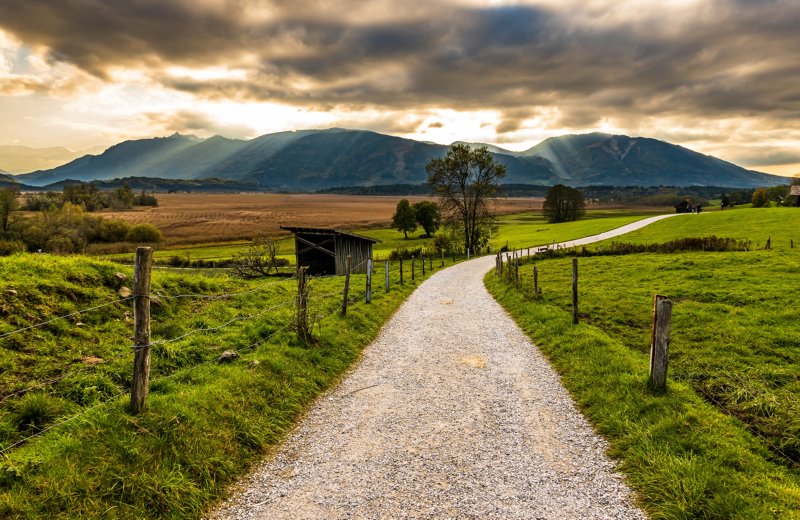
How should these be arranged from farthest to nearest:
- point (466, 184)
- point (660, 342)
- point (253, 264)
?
point (466, 184)
point (253, 264)
point (660, 342)

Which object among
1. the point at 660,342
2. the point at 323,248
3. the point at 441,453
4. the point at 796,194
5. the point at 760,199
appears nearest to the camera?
the point at 441,453

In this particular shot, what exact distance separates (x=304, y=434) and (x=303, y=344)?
4.66 metres

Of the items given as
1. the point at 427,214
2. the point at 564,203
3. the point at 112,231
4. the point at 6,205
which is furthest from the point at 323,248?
the point at 564,203

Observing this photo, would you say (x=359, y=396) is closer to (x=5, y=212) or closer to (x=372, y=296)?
(x=372, y=296)

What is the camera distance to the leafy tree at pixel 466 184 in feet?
226

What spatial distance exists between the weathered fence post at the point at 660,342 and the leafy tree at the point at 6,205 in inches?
3350

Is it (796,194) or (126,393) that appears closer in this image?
(126,393)

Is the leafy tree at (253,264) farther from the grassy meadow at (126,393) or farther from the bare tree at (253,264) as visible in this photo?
the grassy meadow at (126,393)

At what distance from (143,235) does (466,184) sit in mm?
67853

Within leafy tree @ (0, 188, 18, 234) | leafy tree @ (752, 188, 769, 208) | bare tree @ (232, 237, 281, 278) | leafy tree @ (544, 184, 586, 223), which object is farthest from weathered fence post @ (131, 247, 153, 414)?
leafy tree @ (752, 188, 769, 208)

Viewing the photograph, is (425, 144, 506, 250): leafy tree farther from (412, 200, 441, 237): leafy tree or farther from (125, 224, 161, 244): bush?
(125, 224, 161, 244): bush

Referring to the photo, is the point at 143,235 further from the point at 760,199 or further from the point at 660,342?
the point at 760,199

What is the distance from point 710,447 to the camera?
7242 millimetres

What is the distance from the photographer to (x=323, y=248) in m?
41.4
